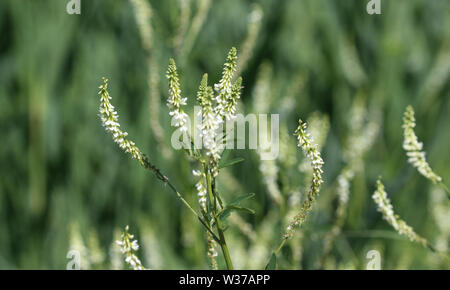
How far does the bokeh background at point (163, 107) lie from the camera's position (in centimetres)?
275

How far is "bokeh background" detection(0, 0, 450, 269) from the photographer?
2.75 metres

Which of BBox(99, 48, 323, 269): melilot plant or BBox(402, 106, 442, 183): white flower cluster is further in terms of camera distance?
BBox(402, 106, 442, 183): white flower cluster

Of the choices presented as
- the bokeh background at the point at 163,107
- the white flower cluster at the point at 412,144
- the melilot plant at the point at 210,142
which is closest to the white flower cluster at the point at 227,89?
the melilot plant at the point at 210,142

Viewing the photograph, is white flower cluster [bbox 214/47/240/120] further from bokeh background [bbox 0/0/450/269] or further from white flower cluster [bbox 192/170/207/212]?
bokeh background [bbox 0/0/450/269]

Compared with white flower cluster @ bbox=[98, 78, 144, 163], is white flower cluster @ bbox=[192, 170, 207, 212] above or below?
below

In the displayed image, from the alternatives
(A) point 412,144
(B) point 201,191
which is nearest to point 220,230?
(B) point 201,191

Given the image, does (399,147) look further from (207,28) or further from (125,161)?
(125,161)

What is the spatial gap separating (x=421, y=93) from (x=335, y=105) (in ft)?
1.72

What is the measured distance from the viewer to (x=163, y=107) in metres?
2.51

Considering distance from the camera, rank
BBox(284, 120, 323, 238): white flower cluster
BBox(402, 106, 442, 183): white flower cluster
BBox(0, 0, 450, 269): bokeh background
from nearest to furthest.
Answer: BBox(284, 120, 323, 238): white flower cluster < BBox(402, 106, 442, 183): white flower cluster < BBox(0, 0, 450, 269): bokeh background

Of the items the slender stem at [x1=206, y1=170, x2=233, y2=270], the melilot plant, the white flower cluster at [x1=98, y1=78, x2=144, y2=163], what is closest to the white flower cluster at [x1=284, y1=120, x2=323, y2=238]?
the melilot plant
